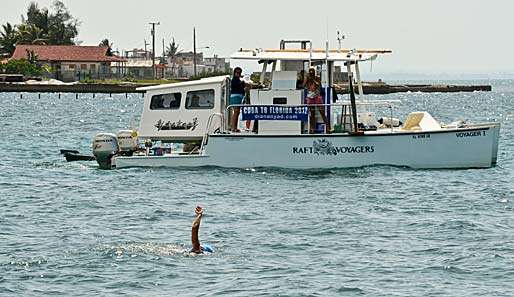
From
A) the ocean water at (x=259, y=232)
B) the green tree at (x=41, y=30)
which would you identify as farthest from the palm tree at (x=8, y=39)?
the ocean water at (x=259, y=232)

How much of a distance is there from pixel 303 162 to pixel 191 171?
2.70m

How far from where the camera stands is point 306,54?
103ft

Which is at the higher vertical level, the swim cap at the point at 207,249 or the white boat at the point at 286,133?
the white boat at the point at 286,133

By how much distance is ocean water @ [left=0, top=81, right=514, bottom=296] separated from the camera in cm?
1852

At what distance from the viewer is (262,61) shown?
104ft

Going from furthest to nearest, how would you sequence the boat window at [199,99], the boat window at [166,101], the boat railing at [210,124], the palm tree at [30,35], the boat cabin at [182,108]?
the palm tree at [30,35], the boat window at [166,101], the boat window at [199,99], the boat cabin at [182,108], the boat railing at [210,124]

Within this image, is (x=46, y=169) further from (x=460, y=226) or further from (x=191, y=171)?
(x=460, y=226)

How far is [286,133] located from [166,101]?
347 cm

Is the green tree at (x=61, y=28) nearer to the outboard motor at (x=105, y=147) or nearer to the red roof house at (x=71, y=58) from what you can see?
the red roof house at (x=71, y=58)

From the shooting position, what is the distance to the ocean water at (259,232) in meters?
18.5

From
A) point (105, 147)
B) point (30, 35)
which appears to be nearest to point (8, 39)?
point (30, 35)

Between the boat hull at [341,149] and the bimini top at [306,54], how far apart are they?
7.21ft

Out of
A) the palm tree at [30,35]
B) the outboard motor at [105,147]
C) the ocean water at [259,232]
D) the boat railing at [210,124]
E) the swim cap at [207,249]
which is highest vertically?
the palm tree at [30,35]

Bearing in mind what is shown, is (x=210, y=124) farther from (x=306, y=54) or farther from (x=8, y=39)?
(x=8, y=39)
